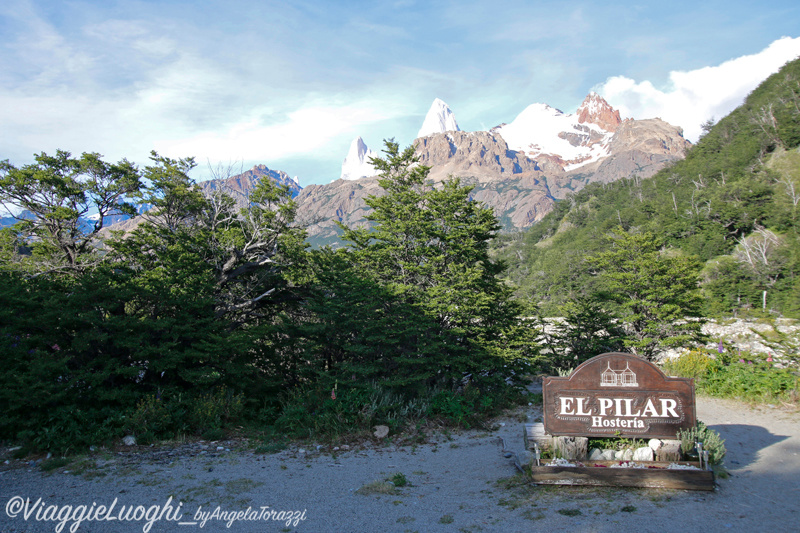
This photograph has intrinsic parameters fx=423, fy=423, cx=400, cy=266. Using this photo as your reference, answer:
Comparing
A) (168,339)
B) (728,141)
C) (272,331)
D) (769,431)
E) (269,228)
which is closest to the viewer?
(769,431)

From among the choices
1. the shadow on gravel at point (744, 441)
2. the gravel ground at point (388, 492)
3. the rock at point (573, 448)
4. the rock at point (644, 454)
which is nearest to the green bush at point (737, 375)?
the gravel ground at point (388, 492)

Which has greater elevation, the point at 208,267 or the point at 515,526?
the point at 208,267

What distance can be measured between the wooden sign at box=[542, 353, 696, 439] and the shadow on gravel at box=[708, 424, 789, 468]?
1.59 meters

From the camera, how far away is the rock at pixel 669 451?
5973 mm

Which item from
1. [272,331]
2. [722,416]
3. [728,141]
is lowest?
[722,416]

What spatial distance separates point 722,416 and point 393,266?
920 cm

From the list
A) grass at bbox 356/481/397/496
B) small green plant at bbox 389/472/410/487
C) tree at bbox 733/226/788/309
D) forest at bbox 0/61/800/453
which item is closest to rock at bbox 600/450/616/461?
small green plant at bbox 389/472/410/487

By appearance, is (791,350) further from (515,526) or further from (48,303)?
(48,303)

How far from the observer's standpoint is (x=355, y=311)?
37.0 feet

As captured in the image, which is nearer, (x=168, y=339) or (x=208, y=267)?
(x=168, y=339)

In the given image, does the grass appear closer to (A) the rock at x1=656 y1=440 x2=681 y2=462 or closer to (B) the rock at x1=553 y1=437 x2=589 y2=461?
(B) the rock at x1=553 y1=437 x2=589 y2=461

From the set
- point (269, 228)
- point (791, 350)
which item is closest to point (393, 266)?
point (269, 228)

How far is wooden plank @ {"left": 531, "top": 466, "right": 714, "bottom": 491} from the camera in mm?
5555

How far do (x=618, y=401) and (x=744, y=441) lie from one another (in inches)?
140
